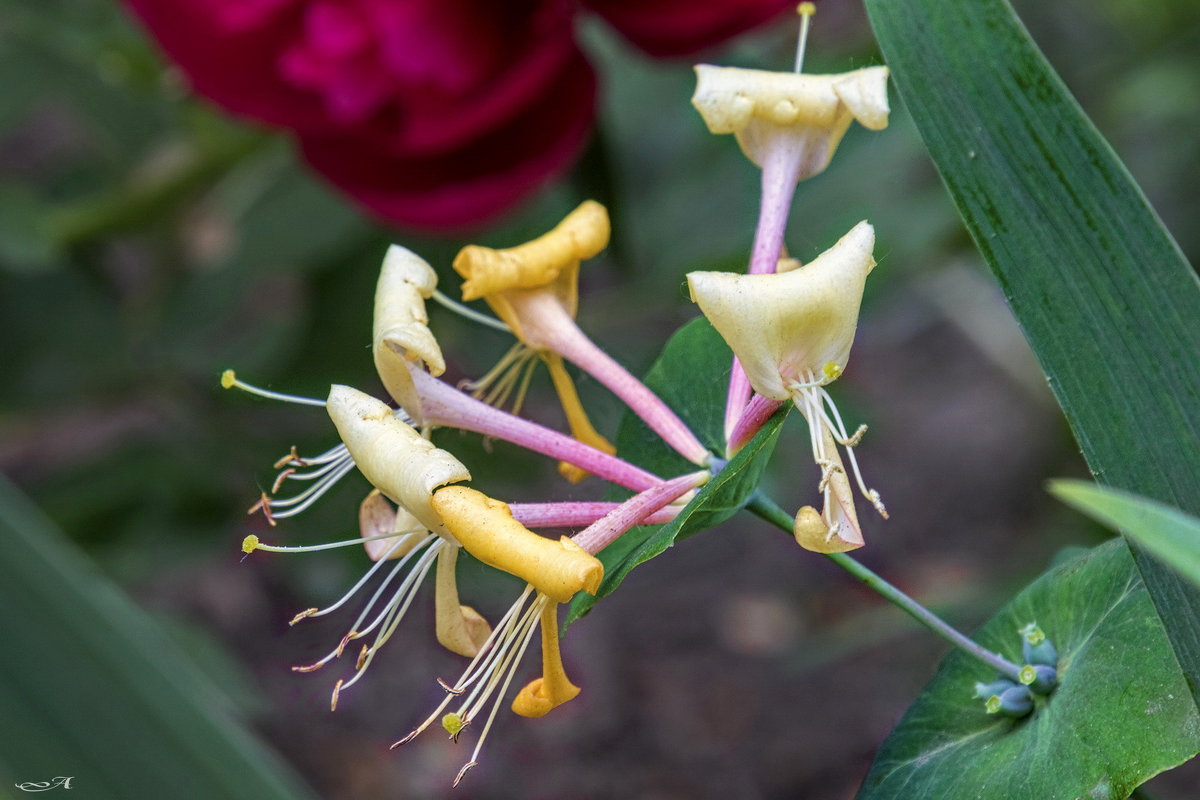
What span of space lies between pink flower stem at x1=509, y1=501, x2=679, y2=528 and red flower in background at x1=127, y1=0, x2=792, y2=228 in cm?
27

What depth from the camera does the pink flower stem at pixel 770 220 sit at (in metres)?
0.33

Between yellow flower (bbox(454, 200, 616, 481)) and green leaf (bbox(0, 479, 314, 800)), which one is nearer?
green leaf (bbox(0, 479, 314, 800))

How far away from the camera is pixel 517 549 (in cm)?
26

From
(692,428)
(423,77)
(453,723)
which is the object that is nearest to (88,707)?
(453,723)

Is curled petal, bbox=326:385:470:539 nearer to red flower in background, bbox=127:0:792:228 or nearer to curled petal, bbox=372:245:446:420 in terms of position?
curled petal, bbox=372:245:446:420

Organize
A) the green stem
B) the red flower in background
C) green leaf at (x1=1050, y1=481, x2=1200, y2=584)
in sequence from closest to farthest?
green leaf at (x1=1050, y1=481, x2=1200, y2=584) < the green stem < the red flower in background

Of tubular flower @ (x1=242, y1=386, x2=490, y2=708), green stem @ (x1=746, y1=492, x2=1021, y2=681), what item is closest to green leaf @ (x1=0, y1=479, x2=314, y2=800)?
tubular flower @ (x1=242, y1=386, x2=490, y2=708)

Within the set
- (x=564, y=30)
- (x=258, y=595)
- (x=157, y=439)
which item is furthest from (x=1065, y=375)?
(x=258, y=595)

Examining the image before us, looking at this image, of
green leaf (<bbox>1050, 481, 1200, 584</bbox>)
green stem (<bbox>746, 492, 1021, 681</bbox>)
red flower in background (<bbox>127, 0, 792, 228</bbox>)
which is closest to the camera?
green leaf (<bbox>1050, 481, 1200, 584</bbox>)

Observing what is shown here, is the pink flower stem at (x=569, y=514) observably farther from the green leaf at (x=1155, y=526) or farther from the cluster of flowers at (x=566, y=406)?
the green leaf at (x=1155, y=526)

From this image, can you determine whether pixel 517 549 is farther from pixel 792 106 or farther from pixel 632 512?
pixel 792 106

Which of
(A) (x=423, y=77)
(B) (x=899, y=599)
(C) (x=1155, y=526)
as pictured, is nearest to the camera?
(C) (x=1155, y=526)

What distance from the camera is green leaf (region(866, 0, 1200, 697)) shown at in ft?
0.84

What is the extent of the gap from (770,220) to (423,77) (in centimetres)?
24
